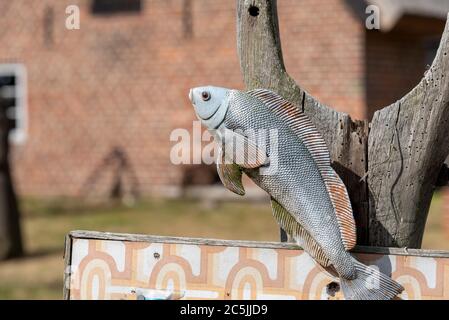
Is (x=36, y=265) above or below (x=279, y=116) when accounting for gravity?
below

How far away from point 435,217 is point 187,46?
4093 millimetres

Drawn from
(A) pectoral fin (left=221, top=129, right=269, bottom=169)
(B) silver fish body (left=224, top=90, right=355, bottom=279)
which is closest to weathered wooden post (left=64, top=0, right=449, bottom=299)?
(B) silver fish body (left=224, top=90, right=355, bottom=279)

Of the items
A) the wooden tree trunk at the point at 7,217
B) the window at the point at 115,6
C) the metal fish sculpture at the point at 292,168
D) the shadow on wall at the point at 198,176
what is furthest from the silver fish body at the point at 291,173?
the window at the point at 115,6

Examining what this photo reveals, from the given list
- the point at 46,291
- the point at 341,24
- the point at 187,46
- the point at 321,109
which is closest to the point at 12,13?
the point at 187,46

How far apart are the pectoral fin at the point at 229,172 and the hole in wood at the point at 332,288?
16.1 inches

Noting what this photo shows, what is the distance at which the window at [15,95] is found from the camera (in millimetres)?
13461

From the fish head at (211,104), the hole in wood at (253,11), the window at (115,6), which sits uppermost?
the window at (115,6)

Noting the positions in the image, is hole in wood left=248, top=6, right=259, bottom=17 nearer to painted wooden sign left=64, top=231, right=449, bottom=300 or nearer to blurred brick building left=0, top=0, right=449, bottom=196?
painted wooden sign left=64, top=231, right=449, bottom=300

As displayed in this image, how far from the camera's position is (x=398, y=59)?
1151 cm

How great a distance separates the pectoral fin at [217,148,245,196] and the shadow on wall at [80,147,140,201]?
997 cm

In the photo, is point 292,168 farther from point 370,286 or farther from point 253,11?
point 253,11

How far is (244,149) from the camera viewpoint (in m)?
2.64

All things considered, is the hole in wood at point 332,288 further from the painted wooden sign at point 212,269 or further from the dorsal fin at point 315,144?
the dorsal fin at point 315,144

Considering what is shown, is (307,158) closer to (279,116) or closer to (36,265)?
(279,116)
